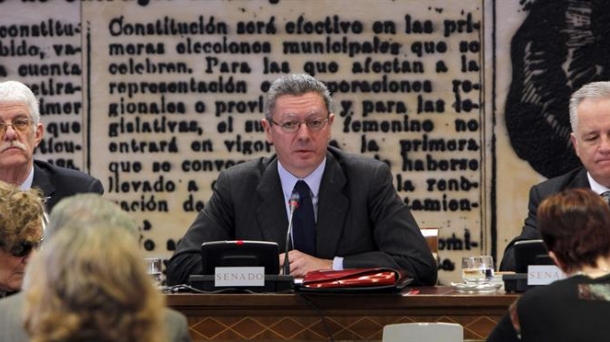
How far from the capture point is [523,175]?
684 cm

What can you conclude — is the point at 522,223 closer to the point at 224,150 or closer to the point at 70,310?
the point at 224,150

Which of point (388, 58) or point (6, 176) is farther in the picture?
point (388, 58)

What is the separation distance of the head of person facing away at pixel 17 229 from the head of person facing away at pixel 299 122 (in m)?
1.98

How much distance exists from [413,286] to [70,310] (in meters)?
3.26

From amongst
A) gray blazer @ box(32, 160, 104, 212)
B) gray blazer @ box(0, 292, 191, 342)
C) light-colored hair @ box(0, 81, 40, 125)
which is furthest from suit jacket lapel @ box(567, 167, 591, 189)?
gray blazer @ box(0, 292, 191, 342)

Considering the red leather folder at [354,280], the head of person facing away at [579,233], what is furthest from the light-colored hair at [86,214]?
the red leather folder at [354,280]

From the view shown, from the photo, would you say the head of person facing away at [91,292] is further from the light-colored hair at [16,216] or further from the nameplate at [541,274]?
the nameplate at [541,274]

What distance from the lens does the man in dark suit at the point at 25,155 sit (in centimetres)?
556

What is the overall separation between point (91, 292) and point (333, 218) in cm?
337

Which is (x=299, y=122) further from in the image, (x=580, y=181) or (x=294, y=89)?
(x=580, y=181)

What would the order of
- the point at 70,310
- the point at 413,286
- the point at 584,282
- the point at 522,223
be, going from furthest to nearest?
the point at 522,223
the point at 413,286
the point at 584,282
the point at 70,310

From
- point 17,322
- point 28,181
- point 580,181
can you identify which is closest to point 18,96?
point 28,181

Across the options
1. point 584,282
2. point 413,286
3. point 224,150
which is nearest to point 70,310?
point 584,282

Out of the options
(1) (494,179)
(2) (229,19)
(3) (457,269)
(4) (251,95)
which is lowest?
(3) (457,269)
